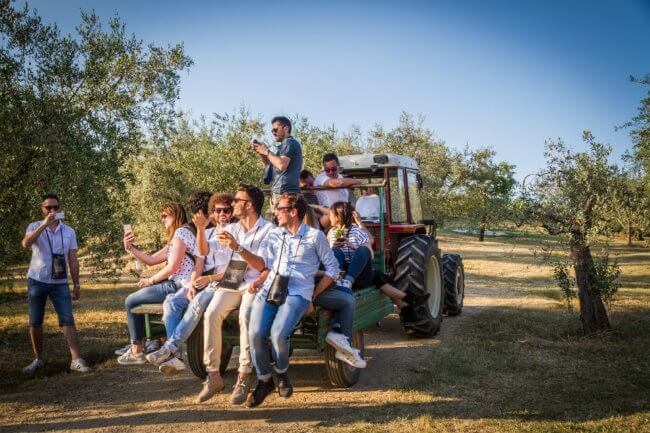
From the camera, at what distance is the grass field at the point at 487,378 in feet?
15.0

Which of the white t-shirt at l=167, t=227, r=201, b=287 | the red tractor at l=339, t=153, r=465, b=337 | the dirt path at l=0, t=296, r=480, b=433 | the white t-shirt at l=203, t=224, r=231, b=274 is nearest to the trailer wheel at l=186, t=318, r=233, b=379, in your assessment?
the dirt path at l=0, t=296, r=480, b=433

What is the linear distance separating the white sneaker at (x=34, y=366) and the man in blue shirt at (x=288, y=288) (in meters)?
3.24

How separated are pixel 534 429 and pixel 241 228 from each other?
119 inches

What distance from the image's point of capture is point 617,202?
23.5 ft

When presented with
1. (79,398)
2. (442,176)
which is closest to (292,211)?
(79,398)

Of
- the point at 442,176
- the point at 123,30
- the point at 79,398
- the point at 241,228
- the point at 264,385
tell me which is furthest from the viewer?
the point at 442,176

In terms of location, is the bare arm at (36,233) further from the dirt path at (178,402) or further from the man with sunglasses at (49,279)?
the dirt path at (178,402)

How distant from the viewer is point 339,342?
16.3 ft

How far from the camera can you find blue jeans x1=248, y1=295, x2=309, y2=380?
458 cm

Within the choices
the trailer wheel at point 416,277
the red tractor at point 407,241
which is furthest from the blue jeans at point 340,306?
the trailer wheel at point 416,277

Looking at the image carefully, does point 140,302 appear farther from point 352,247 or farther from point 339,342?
point 352,247

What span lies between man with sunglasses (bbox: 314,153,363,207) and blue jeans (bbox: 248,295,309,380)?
2554 mm

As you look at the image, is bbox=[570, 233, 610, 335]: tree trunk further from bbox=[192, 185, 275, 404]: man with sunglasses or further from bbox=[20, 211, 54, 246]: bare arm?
bbox=[20, 211, 54, 246]: bare arm

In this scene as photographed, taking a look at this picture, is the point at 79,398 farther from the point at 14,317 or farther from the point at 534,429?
the point at 14,317
